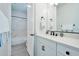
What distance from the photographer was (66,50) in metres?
1.34

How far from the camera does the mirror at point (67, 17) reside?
178 centimetres

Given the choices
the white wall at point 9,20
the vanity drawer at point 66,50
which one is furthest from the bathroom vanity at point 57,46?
the white wall at point 9,20

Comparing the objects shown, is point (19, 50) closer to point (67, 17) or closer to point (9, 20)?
point (9, 20)

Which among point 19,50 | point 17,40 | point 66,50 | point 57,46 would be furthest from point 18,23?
point 66,50

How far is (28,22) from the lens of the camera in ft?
6.63

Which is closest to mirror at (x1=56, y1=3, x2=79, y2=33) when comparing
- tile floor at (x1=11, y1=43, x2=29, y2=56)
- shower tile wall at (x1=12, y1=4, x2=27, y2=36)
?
shower tile wall at (x1=12, y1=4, x2=27, y2=36)

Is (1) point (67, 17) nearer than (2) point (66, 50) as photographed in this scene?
No

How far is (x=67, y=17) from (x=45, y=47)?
0.69 meters

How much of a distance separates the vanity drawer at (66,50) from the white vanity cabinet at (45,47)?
13cm

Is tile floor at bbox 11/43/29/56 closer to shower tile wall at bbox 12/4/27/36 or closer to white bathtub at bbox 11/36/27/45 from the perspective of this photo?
white bathtub at bbox 11/36/27/45

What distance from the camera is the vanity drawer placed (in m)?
1.20

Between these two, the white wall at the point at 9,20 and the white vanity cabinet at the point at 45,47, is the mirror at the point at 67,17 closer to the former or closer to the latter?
the white vanity cabinet at the point at 45,47

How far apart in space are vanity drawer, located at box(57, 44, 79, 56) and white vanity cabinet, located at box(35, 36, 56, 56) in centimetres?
13

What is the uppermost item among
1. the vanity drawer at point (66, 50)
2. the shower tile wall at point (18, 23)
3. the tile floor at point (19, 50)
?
the shower tile wall at point (18, 23)
